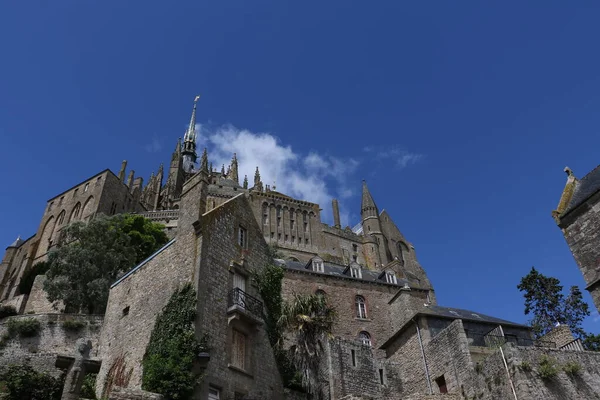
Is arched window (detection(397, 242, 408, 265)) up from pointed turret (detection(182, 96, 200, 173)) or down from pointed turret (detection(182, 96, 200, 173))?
down

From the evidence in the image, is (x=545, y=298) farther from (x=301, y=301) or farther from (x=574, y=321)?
(x=301, y=301)

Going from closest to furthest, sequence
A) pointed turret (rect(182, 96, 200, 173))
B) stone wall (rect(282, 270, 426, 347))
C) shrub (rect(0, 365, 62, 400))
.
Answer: shrub (rect(0, 365, 62, 400)) → stone wall (rect(282, 270, 426, 347)) → pointed turret (rect(182, 96, 200, 173))

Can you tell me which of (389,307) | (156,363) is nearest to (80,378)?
(156,363)

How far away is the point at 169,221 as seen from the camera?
52.4 m

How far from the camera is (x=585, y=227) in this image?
55.8ft

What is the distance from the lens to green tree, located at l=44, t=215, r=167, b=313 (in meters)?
26.8

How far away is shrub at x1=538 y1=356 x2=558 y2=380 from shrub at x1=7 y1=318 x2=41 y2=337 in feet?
67.5

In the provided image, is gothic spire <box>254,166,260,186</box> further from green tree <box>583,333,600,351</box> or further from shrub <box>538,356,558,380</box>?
shrub <box>538,356,558,380</box>

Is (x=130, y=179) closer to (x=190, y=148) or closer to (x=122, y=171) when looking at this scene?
(x=122, y=171)

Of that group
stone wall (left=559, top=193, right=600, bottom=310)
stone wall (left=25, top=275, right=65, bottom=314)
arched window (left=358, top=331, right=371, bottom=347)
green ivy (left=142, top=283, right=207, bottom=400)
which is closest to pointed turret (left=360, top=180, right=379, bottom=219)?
arched window (left=358, top=331, right=371, bottom=347)

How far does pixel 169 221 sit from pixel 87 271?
24.8 meters

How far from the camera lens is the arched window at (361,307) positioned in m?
29.2

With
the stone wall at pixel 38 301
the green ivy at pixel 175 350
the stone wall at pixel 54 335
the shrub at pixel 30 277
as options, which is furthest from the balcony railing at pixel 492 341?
the shrub at pixel 30 277

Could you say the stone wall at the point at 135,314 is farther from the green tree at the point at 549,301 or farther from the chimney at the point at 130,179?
the chimney at the point at 130,179
